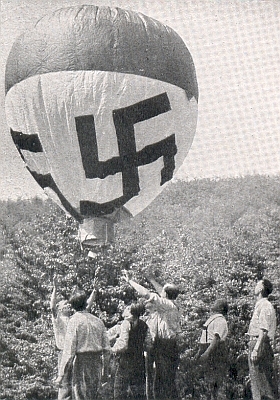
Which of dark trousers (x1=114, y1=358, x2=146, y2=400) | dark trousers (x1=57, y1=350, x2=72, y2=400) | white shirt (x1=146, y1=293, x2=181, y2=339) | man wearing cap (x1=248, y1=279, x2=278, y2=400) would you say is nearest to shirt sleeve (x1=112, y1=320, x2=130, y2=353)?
dark trousers (x1=114, y1=358, x2=146, y2=400)

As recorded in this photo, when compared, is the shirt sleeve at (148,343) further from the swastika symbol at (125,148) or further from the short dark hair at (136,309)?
the swastika symbol at (125,148)

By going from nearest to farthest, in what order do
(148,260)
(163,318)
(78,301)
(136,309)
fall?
(78,301) → (136,309) → (163,318) → (148,260)

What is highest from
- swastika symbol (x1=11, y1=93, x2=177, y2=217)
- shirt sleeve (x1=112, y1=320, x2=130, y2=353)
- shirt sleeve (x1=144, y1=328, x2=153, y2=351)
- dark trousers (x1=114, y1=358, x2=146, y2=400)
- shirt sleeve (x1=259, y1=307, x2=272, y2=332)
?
swastika symbol (x1=11, y1=93, x2=177, y2=217)

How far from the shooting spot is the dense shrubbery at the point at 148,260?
664 cm

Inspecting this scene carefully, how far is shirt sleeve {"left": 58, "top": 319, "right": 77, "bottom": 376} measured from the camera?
13.2 ft

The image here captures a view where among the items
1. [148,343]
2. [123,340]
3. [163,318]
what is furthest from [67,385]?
[163,318]

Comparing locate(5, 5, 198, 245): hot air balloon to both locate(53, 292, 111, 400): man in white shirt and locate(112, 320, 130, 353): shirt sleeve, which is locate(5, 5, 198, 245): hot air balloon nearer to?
locate(112, 320, 130, 353): shirt sleeve

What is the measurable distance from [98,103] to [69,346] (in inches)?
74.6

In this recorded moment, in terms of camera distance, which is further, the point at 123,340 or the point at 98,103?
the point at 98,103

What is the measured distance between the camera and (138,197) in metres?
5.47

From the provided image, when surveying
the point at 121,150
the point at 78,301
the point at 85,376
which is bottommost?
the point at 85,376

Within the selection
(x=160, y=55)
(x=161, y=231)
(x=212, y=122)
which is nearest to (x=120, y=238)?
(x=161, y=231)

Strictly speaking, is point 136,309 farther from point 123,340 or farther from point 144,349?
point 144,349

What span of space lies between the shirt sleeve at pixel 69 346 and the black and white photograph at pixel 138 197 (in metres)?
0.01
